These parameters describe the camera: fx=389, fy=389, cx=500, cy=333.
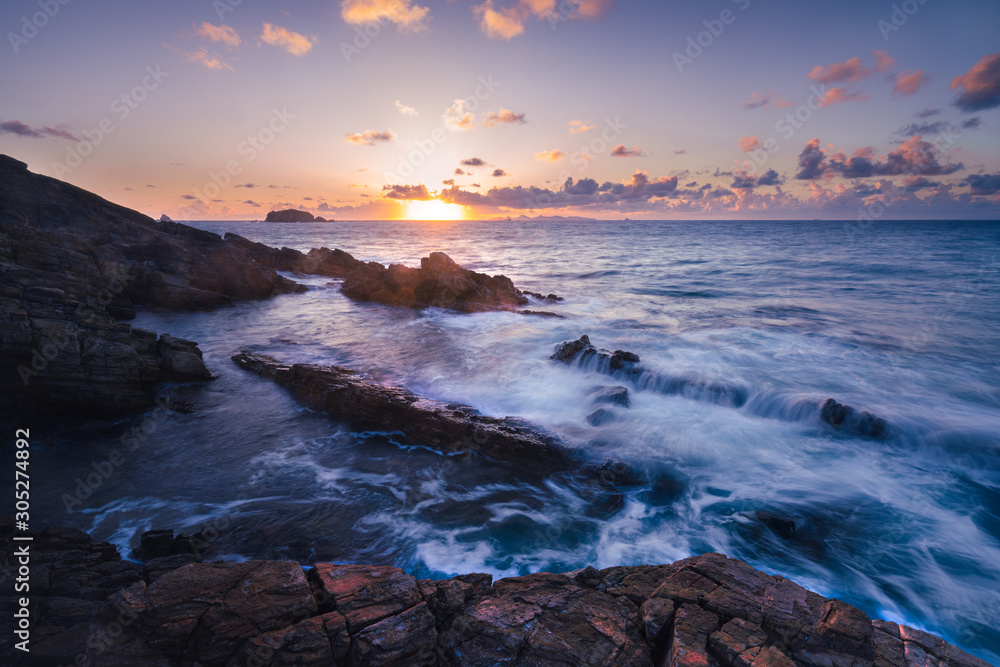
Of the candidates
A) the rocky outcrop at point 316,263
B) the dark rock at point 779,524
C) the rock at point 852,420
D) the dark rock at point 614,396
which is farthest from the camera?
the rocky outcrop at point 316,263

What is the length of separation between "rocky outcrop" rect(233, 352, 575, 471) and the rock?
7842mm

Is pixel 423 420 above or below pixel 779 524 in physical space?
above

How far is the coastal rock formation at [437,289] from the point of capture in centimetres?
2464

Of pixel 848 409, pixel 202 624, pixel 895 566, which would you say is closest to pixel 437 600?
pixel 202 624

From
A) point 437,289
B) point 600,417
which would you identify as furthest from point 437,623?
point 437,289

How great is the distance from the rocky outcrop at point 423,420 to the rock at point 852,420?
7842 millimetres

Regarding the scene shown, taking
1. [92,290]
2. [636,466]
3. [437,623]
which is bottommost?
[636,466]

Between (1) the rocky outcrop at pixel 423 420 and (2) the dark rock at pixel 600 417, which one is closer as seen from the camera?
(1) the rocky outcrop at pixel 423 420

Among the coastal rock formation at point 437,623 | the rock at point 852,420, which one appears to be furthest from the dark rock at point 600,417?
the coastal rock formation at point 437,623

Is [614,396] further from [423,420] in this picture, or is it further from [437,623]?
[437,623]

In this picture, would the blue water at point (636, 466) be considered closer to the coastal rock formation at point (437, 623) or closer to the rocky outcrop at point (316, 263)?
the coastal rock formation at point (437, 623)

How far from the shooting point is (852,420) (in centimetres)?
1082

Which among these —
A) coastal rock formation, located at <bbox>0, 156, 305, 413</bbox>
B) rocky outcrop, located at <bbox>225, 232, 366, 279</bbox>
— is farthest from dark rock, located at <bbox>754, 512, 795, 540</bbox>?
rocky outcrop, located at <bbox>225, 232, 366, 279</bbox>

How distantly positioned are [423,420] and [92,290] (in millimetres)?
14467
